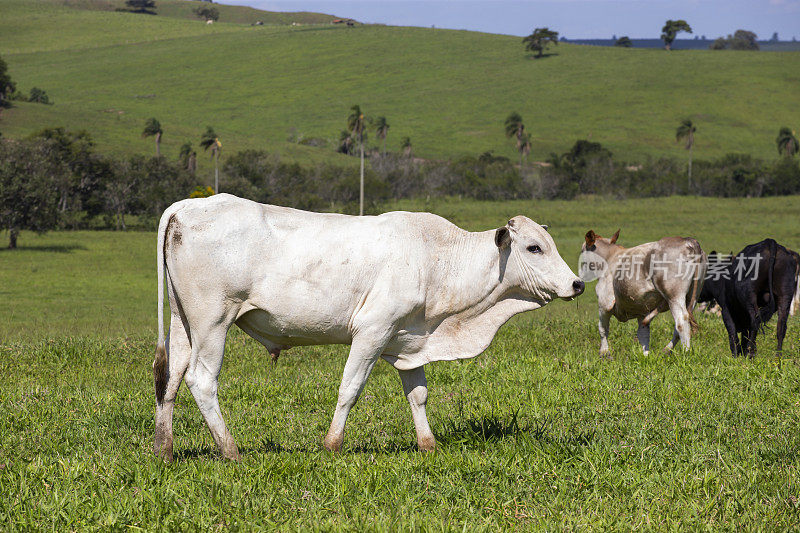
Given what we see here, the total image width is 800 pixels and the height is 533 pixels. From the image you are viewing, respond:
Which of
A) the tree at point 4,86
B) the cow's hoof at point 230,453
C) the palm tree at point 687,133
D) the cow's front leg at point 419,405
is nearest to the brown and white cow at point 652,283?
the cow's front leg at point 419,405

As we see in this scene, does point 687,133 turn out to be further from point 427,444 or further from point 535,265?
point 427,444

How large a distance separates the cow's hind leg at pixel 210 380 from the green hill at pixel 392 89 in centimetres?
8615

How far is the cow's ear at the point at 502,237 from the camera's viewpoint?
656cm

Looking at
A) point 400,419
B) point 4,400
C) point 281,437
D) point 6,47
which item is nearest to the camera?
point 281,437

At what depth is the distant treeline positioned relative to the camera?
52531mm

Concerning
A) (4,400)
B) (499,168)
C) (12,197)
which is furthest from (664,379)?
(499,168)

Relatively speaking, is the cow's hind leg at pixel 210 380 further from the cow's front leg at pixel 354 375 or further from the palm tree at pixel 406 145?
the palm tree at pixel 406 145

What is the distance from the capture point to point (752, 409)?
7930 millimetres

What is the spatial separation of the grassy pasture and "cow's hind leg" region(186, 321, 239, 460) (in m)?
0.23

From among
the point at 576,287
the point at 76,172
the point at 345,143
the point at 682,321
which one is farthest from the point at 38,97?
the point at 576,287

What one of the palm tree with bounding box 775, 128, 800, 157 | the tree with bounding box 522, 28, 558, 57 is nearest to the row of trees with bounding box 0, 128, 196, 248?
the palm tree with bounding box 775, 128, 800, 157

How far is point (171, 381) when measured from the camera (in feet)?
21.3

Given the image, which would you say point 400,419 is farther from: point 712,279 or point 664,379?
point 712,279

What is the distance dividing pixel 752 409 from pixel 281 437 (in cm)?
451
